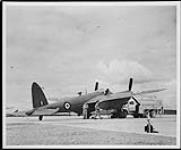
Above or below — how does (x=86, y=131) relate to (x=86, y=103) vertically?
below

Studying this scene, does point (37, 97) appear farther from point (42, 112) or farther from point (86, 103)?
point (86, 103)

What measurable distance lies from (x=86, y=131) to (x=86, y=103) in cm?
19

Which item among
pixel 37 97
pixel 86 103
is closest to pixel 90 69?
pixel 86 103

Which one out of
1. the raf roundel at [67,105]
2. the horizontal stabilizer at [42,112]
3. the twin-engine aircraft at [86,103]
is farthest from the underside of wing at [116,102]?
the horizontal stabilizer at [42,112]

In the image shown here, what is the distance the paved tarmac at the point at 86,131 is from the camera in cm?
295

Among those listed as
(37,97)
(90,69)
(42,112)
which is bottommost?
(42,112)

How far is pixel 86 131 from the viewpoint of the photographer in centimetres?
299

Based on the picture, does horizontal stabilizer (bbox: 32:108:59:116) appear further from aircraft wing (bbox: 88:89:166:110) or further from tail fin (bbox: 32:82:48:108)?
aircraft wing (bbox: 88:89:166:110)

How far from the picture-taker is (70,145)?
9.64 ft

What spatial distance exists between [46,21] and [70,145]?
846 millimetres

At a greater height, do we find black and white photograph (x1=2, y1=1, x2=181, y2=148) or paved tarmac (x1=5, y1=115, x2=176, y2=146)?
black and white photograph (x1=2, y1=1, x2=181, y2=148)

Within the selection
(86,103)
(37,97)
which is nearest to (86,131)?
(86,103)

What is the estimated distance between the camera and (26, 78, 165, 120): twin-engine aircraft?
3.01 meters

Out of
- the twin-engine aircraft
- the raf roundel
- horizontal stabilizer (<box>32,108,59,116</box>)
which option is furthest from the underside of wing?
horizontal stabilizer (<box>32,108,59,116</box>)
